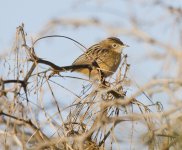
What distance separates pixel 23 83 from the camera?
358 cm

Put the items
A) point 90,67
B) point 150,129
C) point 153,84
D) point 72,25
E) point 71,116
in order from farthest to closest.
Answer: point 72,25, point 90,67, point 71,116, point 150,129, point 153,84

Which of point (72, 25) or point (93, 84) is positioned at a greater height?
point (72, 25)

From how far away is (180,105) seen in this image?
275cm

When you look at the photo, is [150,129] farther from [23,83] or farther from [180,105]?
[23,83]

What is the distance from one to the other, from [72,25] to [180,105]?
437 centimetres

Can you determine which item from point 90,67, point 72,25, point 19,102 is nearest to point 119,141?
Answer: point 19,102

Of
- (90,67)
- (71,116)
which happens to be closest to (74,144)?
(71,116)

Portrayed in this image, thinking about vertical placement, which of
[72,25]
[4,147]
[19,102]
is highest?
[72,25]

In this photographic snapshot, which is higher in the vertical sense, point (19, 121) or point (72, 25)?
point (72, 25)

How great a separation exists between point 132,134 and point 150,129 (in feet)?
0.40

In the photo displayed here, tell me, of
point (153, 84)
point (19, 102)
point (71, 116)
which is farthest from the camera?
point (71, 116)

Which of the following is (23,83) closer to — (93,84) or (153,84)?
(93,84)

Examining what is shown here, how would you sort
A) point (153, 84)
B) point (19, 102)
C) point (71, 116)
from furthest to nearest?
point (71, 116), point (19, 102), point (153, 84)

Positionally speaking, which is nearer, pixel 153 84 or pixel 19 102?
pixel 153 84
